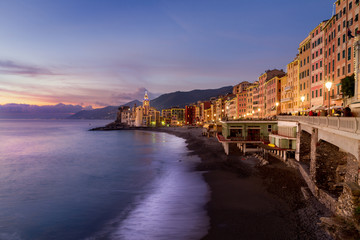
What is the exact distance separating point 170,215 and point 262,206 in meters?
9.18

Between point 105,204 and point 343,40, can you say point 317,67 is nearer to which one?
point 343,40

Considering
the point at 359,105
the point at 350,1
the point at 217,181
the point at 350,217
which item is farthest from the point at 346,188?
the point at 350,1

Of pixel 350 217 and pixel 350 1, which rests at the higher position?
pixel 350 1

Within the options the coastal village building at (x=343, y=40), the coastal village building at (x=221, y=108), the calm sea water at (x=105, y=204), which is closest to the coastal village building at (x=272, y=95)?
the coastal village building at (x=343, y=40)

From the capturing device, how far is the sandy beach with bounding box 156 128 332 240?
18.8 meters

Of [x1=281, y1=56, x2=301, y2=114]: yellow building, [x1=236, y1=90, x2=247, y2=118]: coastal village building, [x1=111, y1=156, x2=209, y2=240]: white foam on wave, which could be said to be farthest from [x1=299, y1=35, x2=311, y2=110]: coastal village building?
[x1=236, y1=90, x2=247, y2=118]: coastal village building

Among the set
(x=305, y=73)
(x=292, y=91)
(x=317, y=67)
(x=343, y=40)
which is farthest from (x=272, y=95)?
(x=343, y=40)

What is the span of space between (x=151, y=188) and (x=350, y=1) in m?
41.9

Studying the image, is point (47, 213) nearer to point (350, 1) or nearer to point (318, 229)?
point (318, 229)

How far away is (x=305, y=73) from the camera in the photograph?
5847 cm

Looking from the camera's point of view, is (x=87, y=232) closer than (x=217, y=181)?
Yes

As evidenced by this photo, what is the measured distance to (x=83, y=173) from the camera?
47.9 meters

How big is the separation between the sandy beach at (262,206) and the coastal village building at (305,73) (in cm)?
2531

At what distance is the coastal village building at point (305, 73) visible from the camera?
56.4 meters
